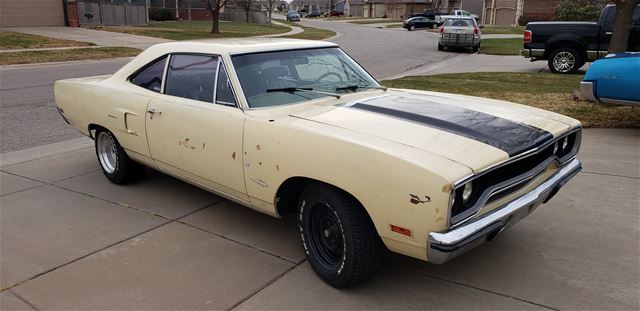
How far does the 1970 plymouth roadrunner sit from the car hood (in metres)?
0.01

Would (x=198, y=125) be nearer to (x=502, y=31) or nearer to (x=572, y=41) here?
(x=572, y=41)

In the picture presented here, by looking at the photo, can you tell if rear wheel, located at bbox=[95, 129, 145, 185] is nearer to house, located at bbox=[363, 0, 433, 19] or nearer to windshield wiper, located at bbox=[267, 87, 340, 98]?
windshield wiper, located at bbox=[267, 87, 340, 98]

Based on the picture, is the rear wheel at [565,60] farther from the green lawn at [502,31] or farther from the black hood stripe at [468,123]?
the green lawn at [502,31]

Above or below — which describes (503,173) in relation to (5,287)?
above

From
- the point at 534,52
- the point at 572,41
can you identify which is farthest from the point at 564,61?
the point at 534,52

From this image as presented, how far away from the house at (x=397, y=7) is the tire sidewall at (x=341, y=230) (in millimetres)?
85243

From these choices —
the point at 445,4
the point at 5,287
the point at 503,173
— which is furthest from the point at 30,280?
the point at 445,4

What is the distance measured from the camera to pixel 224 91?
3.93 m

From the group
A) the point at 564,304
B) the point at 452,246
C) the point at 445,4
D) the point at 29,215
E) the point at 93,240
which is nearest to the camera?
the point at 452,246

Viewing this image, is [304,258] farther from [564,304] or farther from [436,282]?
[564,304]

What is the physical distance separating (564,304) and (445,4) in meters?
84.1

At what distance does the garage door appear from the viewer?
91.4 feet

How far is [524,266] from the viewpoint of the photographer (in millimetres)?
3553

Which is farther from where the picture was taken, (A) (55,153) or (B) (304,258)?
(A) (55,153)
